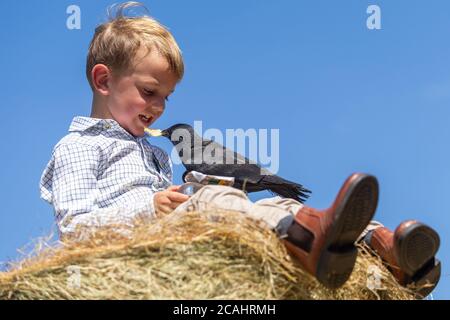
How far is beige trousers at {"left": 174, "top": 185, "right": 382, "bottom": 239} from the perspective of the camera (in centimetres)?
256

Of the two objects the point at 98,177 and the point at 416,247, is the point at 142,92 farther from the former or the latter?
the point at 416,247

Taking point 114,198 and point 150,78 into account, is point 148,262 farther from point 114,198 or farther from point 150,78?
point 150,78

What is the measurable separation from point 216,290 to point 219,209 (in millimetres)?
365

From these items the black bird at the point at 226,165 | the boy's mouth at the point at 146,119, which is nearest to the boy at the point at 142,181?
the boy's mouth at the point at 146,119

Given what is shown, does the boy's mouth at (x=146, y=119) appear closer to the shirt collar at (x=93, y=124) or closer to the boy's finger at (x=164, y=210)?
the shirt collar at (x=93, y=124)

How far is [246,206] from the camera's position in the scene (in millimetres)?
2707

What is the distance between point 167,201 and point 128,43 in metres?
1.27

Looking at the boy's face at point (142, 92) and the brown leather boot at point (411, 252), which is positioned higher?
the boy's face at point (142, 92)

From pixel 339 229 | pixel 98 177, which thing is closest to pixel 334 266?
pixel 339 229

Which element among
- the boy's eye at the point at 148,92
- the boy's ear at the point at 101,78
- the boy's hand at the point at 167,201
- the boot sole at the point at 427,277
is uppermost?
the boy's ear at the point at 101,78

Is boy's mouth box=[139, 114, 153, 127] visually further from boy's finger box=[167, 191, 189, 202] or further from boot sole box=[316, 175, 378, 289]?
boot sole box=[316, 175, 378, 289]

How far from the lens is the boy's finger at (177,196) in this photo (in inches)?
121

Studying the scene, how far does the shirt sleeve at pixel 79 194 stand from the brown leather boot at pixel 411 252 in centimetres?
103
